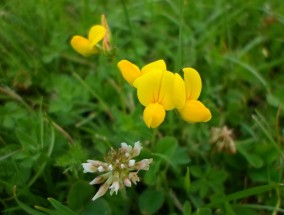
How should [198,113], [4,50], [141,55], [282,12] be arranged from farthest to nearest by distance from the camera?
[282,12]
[141,55]
[4,50]
[198,113]

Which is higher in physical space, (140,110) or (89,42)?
(89,42)

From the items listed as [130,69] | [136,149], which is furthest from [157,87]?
[136,149]

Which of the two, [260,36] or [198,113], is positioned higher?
[260,36]

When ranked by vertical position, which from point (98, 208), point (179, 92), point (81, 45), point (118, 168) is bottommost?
point (98, 208)

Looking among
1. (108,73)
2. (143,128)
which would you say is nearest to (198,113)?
(143,128)

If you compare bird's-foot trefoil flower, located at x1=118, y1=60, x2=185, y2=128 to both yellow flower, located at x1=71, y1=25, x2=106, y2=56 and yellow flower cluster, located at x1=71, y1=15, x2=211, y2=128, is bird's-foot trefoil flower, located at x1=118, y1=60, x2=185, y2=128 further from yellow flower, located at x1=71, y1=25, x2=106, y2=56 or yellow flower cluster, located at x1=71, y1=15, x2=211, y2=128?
yellow flower, located at x1=71, y1=25, x2=106, y2=56

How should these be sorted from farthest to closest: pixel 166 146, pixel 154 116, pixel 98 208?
1. pixel 166 146
2. pixel 98 208
3. pixel 154 116

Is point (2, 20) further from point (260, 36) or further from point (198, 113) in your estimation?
point (260, 36)

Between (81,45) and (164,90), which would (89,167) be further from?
(81,45)

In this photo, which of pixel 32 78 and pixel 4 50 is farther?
pixel 32 78
